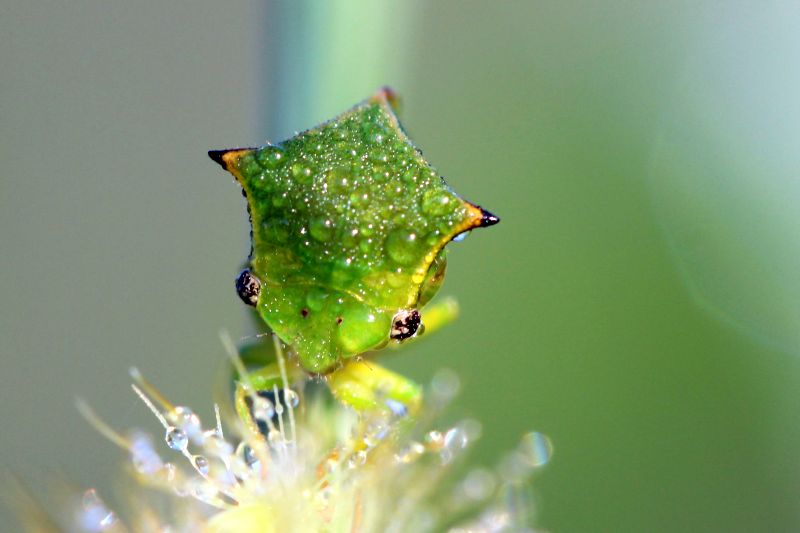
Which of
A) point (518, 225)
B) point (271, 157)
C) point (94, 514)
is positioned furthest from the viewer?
point (518, 225)

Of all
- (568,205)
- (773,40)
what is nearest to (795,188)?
(773,40)

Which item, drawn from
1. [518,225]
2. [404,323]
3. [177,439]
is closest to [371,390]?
[404,323]

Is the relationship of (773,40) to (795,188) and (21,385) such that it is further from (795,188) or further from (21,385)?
(21,385)

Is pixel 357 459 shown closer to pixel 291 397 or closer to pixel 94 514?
pixel 291 397

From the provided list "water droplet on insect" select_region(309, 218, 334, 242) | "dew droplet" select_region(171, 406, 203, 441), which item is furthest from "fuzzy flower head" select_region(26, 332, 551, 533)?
"water droplet on insect" select_region(309, 218, 334, 242)

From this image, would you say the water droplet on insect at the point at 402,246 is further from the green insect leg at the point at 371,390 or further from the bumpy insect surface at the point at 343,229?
the green insect leg at the point at 371,390

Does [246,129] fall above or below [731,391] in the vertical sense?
above
